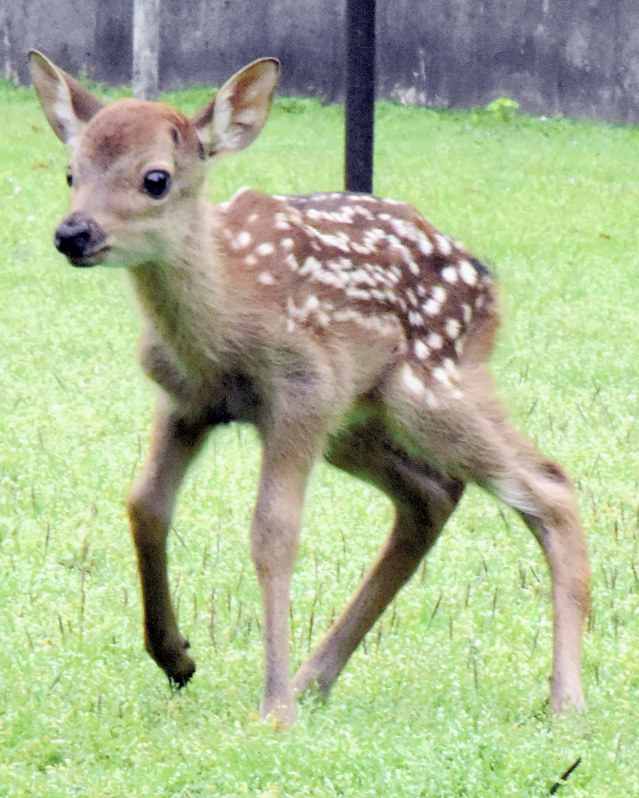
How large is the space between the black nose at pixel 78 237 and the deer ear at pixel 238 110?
22.0 inches

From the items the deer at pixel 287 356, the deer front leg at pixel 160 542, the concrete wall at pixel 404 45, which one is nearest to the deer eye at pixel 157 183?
the deer at pixel 287 356

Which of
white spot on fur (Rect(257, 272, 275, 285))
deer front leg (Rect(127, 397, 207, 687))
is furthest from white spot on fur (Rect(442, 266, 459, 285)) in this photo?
deer front leg (Rect(127, 397, 207, 687))

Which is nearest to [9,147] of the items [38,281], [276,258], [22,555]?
[38,281]

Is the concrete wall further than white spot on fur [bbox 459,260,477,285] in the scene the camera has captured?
Yes

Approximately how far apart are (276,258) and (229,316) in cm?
29

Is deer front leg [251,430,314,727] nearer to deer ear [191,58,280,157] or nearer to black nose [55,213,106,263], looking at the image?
black nose [55,213,106,263]

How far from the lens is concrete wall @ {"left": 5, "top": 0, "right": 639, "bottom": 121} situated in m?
18.3

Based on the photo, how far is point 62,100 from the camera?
468 centimetres

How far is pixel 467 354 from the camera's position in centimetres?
498

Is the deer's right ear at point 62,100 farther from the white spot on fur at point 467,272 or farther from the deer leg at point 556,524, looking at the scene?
the deer leg at point 556,524

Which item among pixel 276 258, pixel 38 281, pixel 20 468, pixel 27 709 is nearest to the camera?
pixel 27 709

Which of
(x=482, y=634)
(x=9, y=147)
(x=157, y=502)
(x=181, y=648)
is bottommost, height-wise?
(x=9, y=147)

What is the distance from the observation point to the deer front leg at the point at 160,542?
14.9 feet

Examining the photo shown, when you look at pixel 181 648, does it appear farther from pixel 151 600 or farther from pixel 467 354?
pixel 467 354
